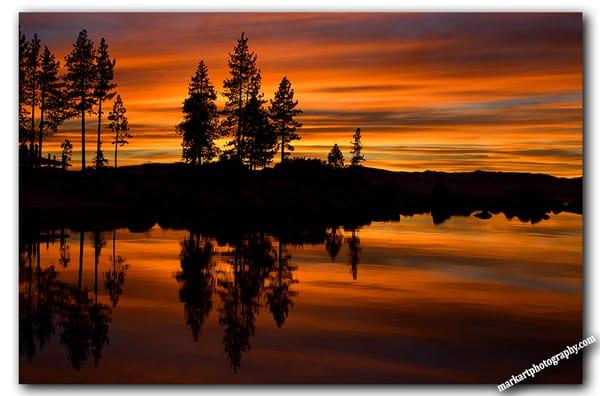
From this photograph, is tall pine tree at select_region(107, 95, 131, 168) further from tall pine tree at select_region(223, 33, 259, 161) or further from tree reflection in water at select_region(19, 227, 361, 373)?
tree reflection in water at select_region(19, 227, 361, 373)

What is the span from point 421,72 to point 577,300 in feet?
21.7

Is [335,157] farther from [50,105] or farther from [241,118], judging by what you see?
[50,105]

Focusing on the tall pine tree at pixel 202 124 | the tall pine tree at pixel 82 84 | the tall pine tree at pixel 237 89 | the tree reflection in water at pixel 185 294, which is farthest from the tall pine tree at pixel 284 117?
the tree reflection in water at pixel 185 294

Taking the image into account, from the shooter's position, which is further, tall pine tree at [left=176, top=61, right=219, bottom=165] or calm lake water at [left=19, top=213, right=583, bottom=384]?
tall pine tree at [left=176, top=61, right=219, bottom=165]

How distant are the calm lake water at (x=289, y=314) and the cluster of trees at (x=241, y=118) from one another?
3099 centimetres

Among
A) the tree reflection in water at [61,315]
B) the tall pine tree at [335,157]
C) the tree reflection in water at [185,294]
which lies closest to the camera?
the tree reflection in water at [61,315]

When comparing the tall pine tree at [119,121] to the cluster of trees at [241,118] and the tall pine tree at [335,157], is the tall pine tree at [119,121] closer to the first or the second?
the cluster of trees at [241,118]

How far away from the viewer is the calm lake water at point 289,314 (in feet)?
31.9

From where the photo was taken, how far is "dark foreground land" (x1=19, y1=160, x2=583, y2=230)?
28.9 meters

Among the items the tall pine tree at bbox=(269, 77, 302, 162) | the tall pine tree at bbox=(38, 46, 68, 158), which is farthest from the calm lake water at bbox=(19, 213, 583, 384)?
the tall pine tree at bbox=(269, 77, 302, 162)

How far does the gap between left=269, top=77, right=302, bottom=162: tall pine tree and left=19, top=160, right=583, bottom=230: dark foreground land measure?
13.8 metres

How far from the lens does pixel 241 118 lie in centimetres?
5197

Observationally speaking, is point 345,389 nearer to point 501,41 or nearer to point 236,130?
point 501,41
